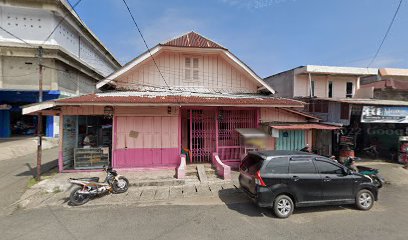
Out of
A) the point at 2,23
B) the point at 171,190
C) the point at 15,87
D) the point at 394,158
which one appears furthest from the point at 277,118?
the point at 2,23

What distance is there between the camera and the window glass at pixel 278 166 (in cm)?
583

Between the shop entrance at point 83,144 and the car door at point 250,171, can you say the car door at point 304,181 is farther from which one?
the shop entrance at point 83,144

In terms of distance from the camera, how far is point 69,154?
32.8 feet

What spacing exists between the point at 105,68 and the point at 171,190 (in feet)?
103

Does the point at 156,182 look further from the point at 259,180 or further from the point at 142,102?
the point at 259,180

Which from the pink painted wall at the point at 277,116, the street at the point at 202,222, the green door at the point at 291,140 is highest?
the pink painted wall at the point at 277,116

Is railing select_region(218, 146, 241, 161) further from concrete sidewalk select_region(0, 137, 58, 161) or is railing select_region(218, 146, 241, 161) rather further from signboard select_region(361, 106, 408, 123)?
concrete sidewalk select_region(0, 137, 58, 161)

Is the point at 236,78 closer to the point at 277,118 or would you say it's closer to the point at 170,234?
the point at 277,118

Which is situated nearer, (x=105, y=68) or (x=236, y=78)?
(x=236, y=78)

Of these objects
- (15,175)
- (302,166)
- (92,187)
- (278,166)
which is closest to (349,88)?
(302,166)

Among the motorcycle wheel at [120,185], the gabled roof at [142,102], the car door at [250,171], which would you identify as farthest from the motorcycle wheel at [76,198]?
the car door at [250,171]

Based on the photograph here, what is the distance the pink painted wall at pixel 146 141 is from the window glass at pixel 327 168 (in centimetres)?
581

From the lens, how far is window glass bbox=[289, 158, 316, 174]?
597cm

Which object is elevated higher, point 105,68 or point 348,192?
point 105,68
